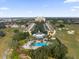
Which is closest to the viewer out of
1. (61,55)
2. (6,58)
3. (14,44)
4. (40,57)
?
(40,57)

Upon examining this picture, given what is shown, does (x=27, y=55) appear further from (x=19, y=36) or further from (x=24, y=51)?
(x=19, y=36)

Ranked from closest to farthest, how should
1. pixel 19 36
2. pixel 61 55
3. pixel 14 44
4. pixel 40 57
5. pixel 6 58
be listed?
1. pixel 40 57
2. pixel 61 55
3. pixel 6 58
4. pixel 14 44
5. pixel 19 36

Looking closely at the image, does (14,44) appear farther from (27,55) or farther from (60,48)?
(60,48)

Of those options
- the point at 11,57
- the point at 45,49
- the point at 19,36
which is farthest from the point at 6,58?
the point at 19,36

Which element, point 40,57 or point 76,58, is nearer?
point 40,57

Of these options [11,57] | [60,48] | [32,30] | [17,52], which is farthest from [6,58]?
[32,30]

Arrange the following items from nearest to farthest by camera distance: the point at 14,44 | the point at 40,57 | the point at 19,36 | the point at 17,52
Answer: the point at 40,57 → the point at 17,52 → the point at 14,44 → the point at 19,36

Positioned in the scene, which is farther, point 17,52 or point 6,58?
point 17,52

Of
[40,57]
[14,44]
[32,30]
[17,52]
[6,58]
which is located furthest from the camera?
[32,30]
